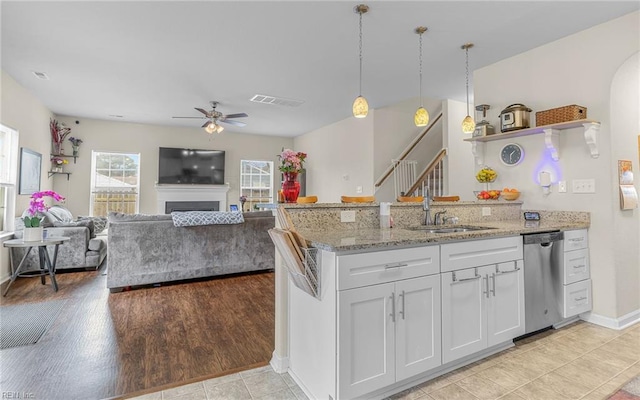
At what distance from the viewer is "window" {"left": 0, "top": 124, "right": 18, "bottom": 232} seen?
423 centimetres

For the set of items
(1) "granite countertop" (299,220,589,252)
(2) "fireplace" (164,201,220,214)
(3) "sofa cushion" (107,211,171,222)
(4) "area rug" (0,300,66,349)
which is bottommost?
(4) "area rug" (0,300,66,349)

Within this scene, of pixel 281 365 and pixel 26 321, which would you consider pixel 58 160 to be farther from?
pixel 281 365

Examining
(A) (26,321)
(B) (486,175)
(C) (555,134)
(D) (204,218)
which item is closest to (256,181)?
(D) (204,218)

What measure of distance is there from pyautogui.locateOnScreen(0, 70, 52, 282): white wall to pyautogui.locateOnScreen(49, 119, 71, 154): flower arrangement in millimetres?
149

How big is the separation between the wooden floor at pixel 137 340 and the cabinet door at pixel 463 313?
1253 mm

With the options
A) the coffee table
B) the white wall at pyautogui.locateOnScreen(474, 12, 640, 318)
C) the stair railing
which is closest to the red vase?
the white wall at pyautogui.locateOnScreen(474, 12, 640, 318)

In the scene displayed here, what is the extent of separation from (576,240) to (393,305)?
2.16 metres

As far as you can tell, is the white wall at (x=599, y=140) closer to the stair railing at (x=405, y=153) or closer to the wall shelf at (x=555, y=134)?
the wall shelf at (x=555, y=134)

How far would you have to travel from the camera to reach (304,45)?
3.48 meters

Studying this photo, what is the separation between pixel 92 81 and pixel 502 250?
5.58 meters

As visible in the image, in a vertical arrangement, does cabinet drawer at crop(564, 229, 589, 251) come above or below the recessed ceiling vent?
below

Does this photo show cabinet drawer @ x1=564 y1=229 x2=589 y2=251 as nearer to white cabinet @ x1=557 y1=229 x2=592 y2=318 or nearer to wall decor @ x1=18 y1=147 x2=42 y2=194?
white cabinet @ x1=557 y1=229 x2=592 y2=318

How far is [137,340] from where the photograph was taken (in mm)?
2508

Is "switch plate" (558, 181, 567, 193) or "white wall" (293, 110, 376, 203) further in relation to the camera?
"white wall" (293, 110, 376, 203)
